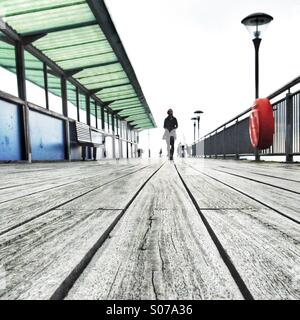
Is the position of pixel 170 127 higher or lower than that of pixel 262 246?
higher

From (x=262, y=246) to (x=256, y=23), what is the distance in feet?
23.1

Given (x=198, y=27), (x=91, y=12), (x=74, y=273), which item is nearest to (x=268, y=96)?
(x=91, y=12)

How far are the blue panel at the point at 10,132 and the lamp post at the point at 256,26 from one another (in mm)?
5484

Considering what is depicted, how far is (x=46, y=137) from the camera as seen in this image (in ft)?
29.3

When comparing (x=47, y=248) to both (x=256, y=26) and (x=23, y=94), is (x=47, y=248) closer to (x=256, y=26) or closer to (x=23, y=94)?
(x=256, y=26)

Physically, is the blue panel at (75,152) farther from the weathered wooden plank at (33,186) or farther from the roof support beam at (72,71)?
the weathered wooden plank at (33,186)

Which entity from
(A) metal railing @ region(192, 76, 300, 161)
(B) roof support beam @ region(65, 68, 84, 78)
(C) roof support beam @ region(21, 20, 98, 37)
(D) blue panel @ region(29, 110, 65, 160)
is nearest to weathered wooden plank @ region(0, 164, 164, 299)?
(A) metal railing @ region(192, 76, 300, 161)

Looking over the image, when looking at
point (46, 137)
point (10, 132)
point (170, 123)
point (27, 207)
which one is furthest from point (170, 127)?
point (27, 207)

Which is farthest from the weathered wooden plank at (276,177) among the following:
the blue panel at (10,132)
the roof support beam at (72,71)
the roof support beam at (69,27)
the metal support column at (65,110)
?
the roof support beam at (72,71)

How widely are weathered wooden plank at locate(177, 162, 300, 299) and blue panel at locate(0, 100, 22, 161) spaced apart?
650 centimetres

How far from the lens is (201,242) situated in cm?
71

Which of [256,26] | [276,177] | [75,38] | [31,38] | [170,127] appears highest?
[75,38]
